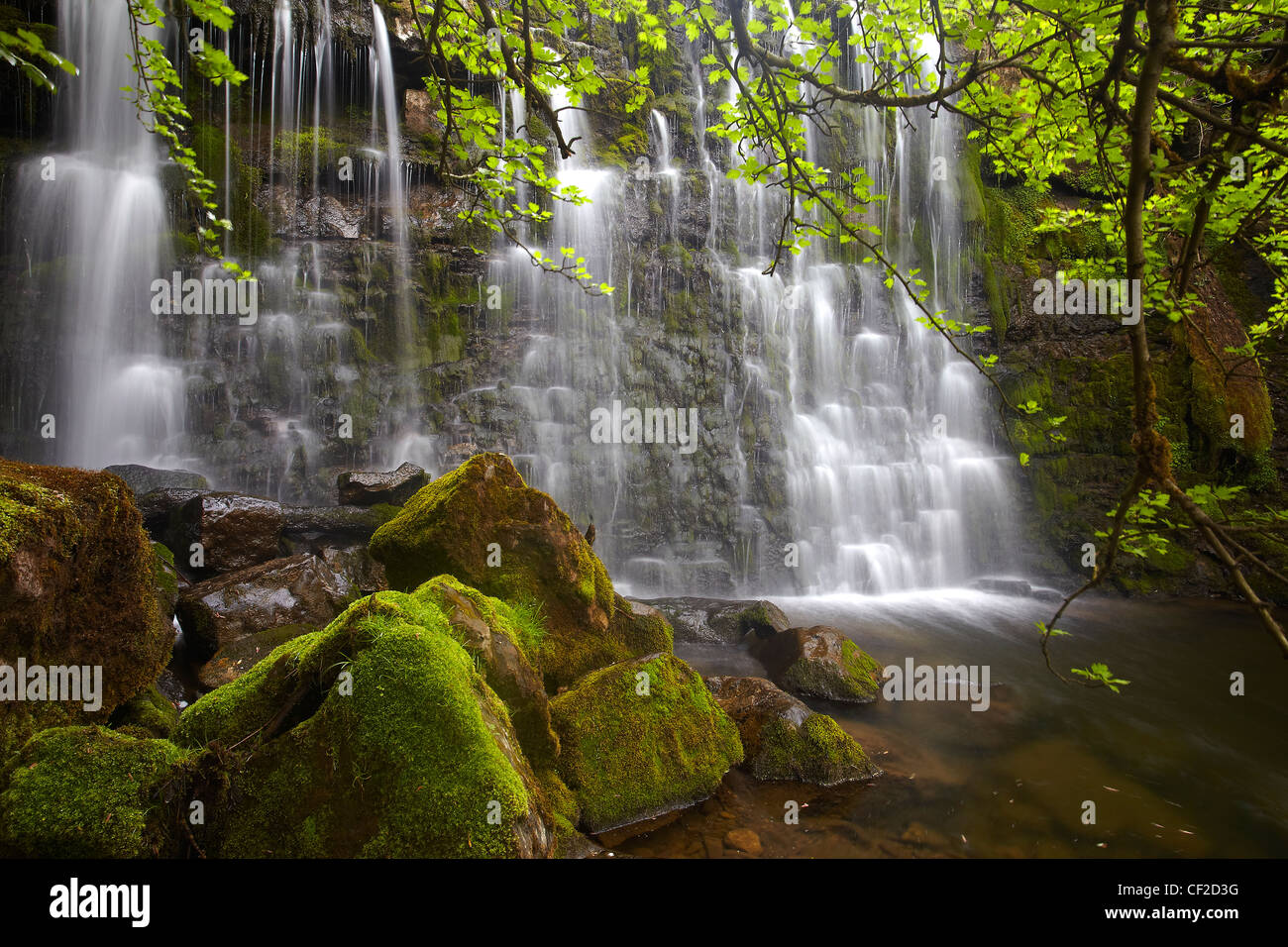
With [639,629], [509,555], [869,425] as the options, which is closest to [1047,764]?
[639,629]

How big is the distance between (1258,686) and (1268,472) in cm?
685

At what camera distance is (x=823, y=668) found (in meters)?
6.65

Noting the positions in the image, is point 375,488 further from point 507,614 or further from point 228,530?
point 507,614

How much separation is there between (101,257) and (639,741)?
1349 cm

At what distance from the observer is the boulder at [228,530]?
7.14m

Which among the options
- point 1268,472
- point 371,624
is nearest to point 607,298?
point 371,624

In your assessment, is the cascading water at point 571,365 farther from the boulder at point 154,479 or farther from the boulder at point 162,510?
the boulder at point 162,510

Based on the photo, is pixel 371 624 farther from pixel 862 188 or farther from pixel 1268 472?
pixel 1268 472

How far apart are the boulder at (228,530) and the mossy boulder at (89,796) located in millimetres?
5111

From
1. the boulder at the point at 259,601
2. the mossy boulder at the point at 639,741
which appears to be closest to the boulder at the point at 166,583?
the boulder at the point at 259,601

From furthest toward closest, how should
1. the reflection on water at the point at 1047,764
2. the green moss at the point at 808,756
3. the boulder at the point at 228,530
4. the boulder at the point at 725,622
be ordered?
the boulder at the point at 725,622 < the boulder at the point at 228,530 < the green moss at the point at 808,756 < the reflection on water at the point at 1047,764

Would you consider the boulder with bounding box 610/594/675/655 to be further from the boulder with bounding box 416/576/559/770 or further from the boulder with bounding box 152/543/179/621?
the boulder with bounding box 152/543/179/621

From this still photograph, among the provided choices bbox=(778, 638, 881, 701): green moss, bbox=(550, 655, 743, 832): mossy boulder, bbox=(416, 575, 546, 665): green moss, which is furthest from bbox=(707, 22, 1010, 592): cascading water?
bbox=(416, 575, 546, 665): green moss

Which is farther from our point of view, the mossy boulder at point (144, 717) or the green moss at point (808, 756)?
the green moss at point (808, 756)
